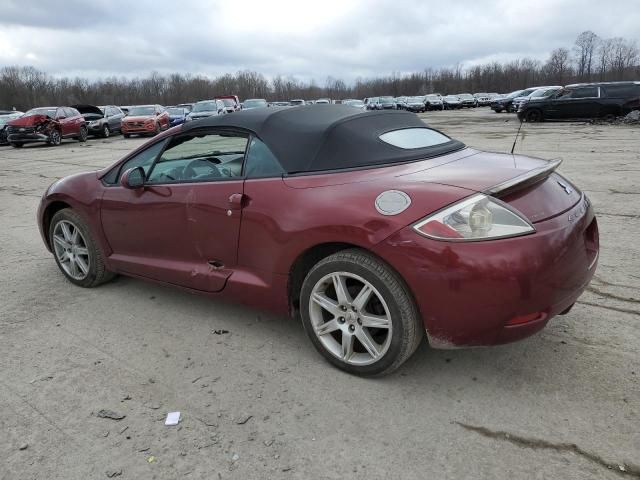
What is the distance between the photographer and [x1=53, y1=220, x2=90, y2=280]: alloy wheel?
14.9ft

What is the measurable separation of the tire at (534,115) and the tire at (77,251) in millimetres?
24710

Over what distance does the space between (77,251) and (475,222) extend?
365cm

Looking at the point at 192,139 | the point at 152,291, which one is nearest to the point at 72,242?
the point at 152,291

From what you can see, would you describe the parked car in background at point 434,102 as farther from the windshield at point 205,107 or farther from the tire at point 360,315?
the tire at point 360,315

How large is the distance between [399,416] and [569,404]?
0.89 m

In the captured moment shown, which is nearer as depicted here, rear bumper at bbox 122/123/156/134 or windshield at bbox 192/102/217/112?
rear bumper at bbox 122/123/156/134

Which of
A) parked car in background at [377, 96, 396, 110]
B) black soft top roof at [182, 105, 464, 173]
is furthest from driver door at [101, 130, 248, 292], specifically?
parked car in background at [377, 96, 396, 110]

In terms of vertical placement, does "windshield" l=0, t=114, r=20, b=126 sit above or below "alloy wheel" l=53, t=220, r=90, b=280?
above

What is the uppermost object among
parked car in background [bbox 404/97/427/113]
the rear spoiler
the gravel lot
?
parked car in background [bbox 404/97/427/113]

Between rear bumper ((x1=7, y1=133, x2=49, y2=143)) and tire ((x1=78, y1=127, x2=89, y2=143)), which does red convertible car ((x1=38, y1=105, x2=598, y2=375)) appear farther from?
tire ((x1=78, y1=127, x2=89, y2=143))

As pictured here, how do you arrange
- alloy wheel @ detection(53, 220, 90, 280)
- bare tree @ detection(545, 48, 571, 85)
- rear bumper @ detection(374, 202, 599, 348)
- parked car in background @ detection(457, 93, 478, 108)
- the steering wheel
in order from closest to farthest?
rear bumper @ detection(374, 202, 599, 348), the steering wheel, alloy wheel @ detection(53, 220, 90, 280), parked car in background @ detection(457, 93, 478, 108), bare tree @ detection(545, 48, 571, 85)

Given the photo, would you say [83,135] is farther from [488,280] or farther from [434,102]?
[434,102]

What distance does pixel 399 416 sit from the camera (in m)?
2.60

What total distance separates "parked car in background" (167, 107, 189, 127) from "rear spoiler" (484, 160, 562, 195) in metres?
27.6
